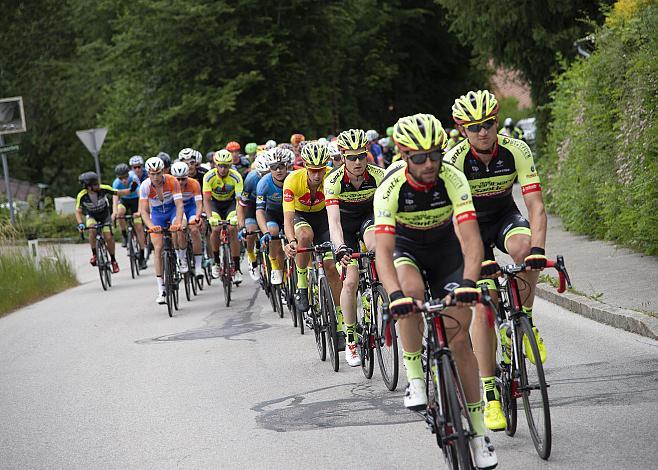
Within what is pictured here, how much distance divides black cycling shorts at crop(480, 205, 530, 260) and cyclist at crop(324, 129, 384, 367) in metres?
1.61

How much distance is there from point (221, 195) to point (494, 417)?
11335 millimetres

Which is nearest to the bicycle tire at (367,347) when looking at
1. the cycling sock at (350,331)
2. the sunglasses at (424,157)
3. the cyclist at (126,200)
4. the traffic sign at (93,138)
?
the cycling sock at (350,331)

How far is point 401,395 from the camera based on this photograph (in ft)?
29.5

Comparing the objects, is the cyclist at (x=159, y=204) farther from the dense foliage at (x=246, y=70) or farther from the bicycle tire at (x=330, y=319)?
the dense foliage at (x=246, y=70)

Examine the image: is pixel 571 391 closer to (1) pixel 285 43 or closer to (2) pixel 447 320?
(2) pixel 447 320

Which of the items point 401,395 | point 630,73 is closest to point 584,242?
point 630,73

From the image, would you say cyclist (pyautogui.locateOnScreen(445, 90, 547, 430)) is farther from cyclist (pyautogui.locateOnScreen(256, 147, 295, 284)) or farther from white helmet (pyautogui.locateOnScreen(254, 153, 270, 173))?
white helmet (pyautogui.locateOnScreen(254, 153, 270, 173))

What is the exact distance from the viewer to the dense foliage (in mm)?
38438

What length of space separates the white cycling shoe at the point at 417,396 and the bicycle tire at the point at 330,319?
389 centimetres

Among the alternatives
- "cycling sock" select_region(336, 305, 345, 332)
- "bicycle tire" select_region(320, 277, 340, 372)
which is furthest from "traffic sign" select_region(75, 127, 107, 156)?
"cycling sock" select_region(336, 305, 345, 332)

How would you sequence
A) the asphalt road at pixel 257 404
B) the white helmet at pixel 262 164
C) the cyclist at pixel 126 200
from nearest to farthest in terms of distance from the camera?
1. the asphalt road at pixel 257 404
2. the white helmet at pixel 262 164
3. the cyclist at pixel 126 200

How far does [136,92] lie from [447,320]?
117 ft

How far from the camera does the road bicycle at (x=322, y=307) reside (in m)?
10.4

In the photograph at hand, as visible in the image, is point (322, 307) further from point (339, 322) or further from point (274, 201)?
point (274, 201)
